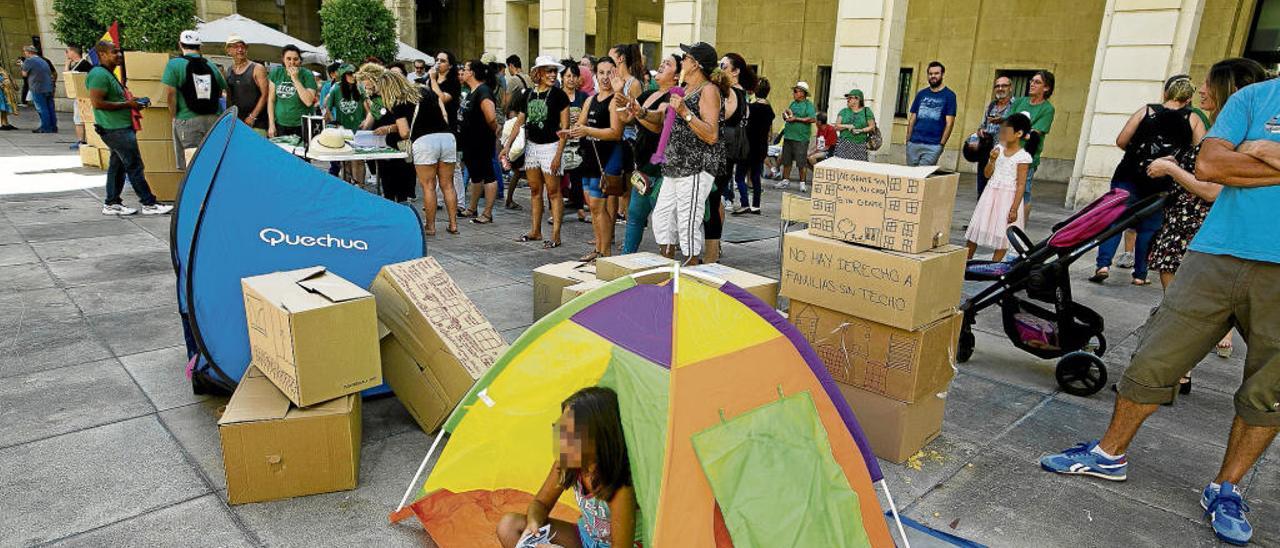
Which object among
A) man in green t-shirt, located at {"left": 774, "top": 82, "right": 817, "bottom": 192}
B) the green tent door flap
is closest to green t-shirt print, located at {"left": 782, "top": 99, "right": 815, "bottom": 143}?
man in green t-shirt, located at {"left": 774, "top": 82, "right": 817, "bottom": 192}

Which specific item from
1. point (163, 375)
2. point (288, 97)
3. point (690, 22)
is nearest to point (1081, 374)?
point (163, 375)

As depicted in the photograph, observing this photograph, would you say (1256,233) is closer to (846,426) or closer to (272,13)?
(846,426)

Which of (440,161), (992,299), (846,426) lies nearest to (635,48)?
(440,161)

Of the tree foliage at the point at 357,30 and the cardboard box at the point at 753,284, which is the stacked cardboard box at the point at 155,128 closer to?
the cardboard box at the point at 753,284

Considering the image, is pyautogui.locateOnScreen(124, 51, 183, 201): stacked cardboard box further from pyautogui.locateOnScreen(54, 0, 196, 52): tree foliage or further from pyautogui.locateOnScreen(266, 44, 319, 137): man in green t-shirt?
pyautogui.locateOnScreen(54, 0, 196, 52): tree foliage

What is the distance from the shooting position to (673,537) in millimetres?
2238

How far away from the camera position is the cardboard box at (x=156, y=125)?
354 inches

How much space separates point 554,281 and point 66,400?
257cm

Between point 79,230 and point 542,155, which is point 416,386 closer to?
point 542,155

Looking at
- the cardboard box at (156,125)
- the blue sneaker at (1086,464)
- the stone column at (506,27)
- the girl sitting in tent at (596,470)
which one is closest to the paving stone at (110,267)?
the cardboard box at (156,125)

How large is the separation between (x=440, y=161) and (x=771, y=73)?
12.8 m

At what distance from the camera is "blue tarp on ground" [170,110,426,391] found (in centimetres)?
351

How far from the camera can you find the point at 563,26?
51.1ft

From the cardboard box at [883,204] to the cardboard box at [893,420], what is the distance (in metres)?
0.73
